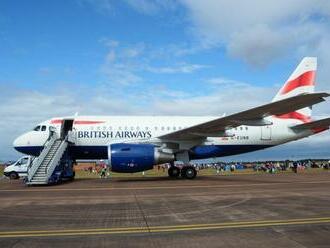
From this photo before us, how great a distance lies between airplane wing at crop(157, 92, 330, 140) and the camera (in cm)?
1969

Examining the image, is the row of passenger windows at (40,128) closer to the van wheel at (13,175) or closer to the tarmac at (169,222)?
the van wheel at (13,175)

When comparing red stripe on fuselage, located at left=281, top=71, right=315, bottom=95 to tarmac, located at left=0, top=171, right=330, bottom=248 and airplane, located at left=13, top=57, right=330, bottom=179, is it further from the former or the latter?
tarmac, located at left=0, top=171, right=330, bottom=248

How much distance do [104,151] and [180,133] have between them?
5.35 m

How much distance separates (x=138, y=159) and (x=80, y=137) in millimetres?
4817

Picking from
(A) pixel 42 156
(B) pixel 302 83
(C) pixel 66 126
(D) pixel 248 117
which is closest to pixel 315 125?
(B) pixel 302 83

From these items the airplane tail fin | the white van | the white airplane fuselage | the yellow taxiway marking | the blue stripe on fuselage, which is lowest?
the yellow taxiway marking

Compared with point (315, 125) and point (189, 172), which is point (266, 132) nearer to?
point (315, 125)

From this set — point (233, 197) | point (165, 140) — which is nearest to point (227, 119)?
point (165, 140)

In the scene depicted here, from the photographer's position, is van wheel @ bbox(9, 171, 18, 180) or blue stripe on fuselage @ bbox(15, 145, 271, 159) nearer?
blue stripe on fuselage @ bbox(15, 145, 271, 159)

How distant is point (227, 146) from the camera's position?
1075 inches

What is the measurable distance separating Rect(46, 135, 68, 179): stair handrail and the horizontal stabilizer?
1477 cm

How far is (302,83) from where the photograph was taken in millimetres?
28656

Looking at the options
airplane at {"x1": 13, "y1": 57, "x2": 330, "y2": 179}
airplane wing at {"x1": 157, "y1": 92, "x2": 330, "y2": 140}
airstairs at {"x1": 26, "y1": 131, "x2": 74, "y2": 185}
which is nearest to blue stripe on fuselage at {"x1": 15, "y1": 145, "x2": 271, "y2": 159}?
airplane at {"x1": 13, "y1": 57, "x2": 330, "y2": 179}

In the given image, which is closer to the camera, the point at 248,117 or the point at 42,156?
the point at 248,117
